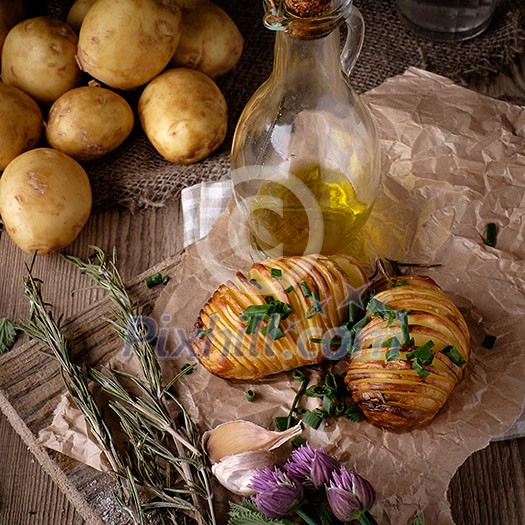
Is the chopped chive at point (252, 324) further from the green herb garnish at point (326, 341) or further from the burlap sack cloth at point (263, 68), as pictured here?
the burlap sack cloth at point (263, 68)

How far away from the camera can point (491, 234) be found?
5.17 ft

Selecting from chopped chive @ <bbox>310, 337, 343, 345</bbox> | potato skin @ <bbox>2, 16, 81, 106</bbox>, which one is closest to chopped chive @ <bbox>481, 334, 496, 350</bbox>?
chopped chive @ <bbox>310, 337, 343, 345</bbox>

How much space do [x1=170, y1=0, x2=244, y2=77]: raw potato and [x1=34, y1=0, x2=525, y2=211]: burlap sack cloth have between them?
122 mm

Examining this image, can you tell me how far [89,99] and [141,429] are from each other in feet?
2.53

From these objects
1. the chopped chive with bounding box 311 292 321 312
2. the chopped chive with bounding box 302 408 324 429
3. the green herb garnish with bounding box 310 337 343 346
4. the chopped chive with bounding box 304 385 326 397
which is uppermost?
the chopped chive with bounding box 311 292 321 312

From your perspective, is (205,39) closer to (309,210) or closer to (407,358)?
(309,210)

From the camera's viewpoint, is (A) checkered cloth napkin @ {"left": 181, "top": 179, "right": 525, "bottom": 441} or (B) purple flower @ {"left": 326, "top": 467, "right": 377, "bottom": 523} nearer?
(B) purple flower @ {"left": 326, "top": 467, "right": 377, "bottom": 523}

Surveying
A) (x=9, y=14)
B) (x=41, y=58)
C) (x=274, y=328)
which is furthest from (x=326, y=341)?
(x=9, y=14)

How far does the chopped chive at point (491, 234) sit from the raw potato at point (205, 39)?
2.46ft

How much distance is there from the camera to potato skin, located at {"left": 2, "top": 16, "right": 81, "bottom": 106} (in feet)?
6.00

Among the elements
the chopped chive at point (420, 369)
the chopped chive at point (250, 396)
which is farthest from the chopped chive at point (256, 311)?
the chopped chive at point (420, 369)

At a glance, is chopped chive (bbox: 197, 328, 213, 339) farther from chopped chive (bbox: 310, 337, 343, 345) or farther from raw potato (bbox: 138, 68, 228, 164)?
raw potato (bbox: 138, 68, 228, 164)

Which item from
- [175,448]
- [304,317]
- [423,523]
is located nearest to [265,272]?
[304,317]

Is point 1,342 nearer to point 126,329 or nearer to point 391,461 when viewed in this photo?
point 126,329
